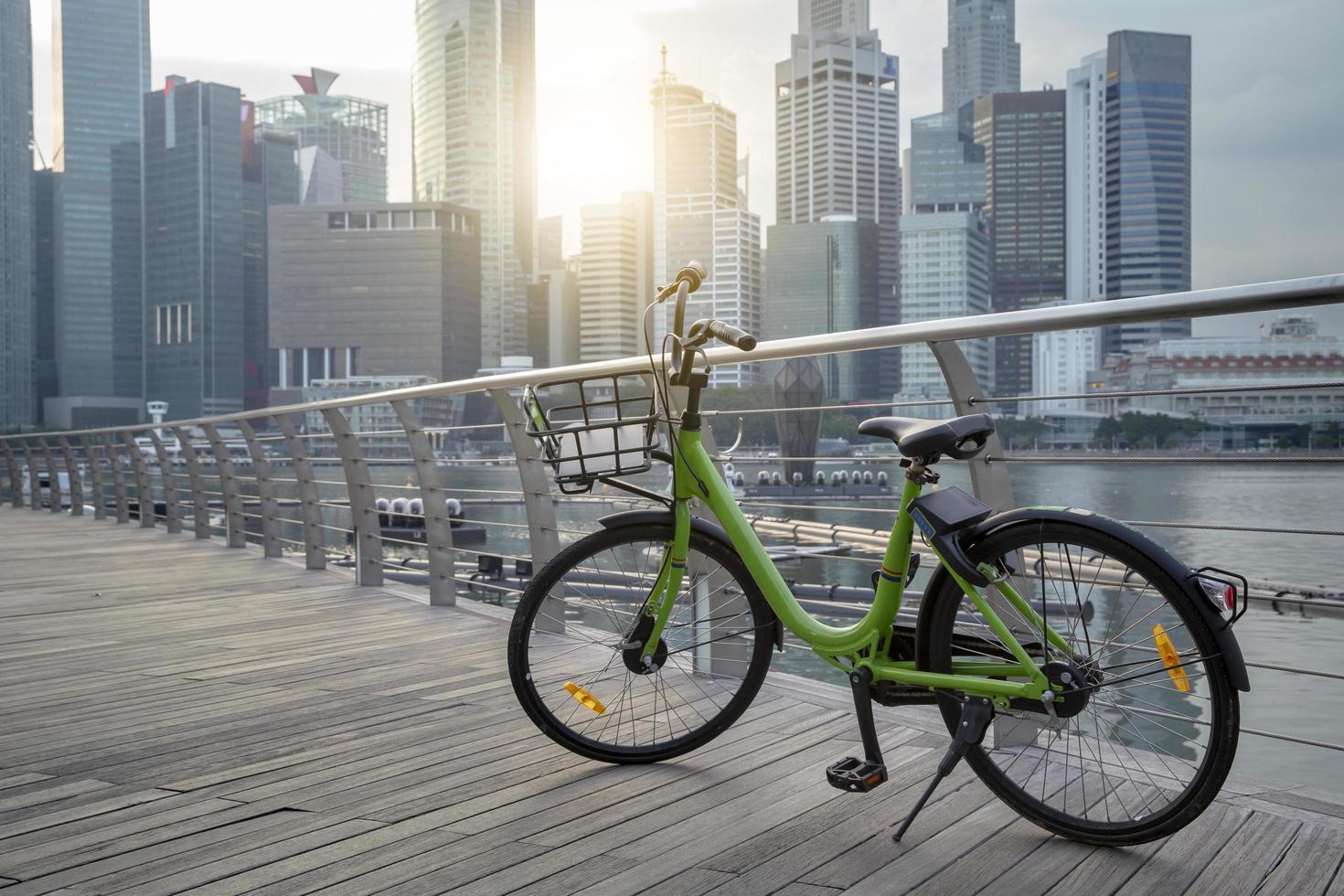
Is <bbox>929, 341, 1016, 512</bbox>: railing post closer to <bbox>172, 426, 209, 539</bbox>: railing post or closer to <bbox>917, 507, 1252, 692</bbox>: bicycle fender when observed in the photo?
<bbox>917, 507, 1252, 692</bbox>: bicycle fender

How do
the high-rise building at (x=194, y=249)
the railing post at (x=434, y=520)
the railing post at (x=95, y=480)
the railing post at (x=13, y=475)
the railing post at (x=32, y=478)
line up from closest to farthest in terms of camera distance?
the railing post at (x=434, y=520)
the railing post at (x=95, y=480)
the railing post at (x=32, y=478)
the railing post at (x=13, y=475)
the high-rise building at (x=194, y=249)

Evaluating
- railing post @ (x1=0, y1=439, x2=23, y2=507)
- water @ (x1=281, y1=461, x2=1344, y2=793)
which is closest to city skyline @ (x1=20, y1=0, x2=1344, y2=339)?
water @ (x1=281, y1=461, x2=1344, y2=793)

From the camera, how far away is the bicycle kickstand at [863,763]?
2039 millimetres

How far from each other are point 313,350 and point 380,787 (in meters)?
118

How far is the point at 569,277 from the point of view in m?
152

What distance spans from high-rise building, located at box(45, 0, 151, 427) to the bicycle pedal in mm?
135696

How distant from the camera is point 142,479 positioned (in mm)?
9180

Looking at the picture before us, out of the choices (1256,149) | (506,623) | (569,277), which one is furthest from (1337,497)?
(569,277)

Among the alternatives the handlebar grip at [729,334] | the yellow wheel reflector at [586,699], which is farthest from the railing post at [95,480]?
the handlebar grip at [729,334]

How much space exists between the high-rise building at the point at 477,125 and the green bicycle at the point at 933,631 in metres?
156

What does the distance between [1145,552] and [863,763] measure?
2.17ft

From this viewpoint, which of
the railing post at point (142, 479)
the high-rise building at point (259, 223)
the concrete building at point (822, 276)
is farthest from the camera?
the high-rise building at point (259, 223)

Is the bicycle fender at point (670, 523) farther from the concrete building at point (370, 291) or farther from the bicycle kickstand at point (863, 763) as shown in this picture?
the concrete building at point (370, 291)

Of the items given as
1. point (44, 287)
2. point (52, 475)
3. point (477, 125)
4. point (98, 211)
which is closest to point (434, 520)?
point (52, 475)
